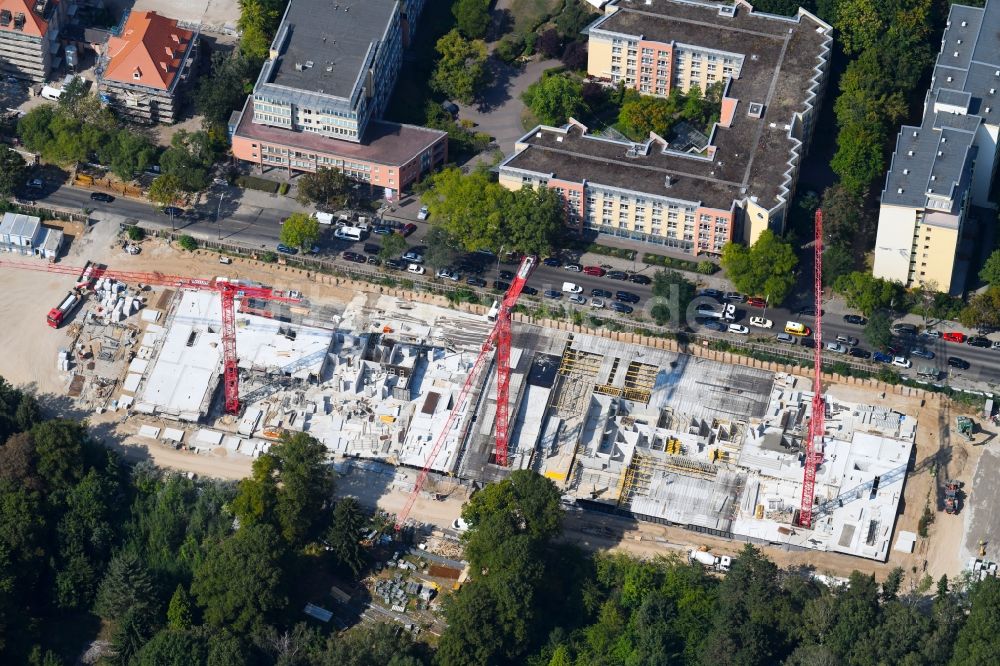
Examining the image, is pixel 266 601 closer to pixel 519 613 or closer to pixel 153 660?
pixel 153 660

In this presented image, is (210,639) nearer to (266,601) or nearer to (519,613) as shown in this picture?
(266,601)

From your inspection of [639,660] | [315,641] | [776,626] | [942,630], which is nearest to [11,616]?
[315,641]

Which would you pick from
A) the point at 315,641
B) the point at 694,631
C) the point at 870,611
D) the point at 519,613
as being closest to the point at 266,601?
the point at 315,641

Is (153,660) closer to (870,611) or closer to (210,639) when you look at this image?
(210,639)

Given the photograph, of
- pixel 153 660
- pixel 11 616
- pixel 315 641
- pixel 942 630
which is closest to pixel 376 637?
pixel 315 641

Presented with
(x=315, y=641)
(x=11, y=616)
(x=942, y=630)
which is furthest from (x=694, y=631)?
(x=11, y=616)

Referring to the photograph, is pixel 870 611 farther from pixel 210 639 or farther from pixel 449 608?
pixel 210 639
